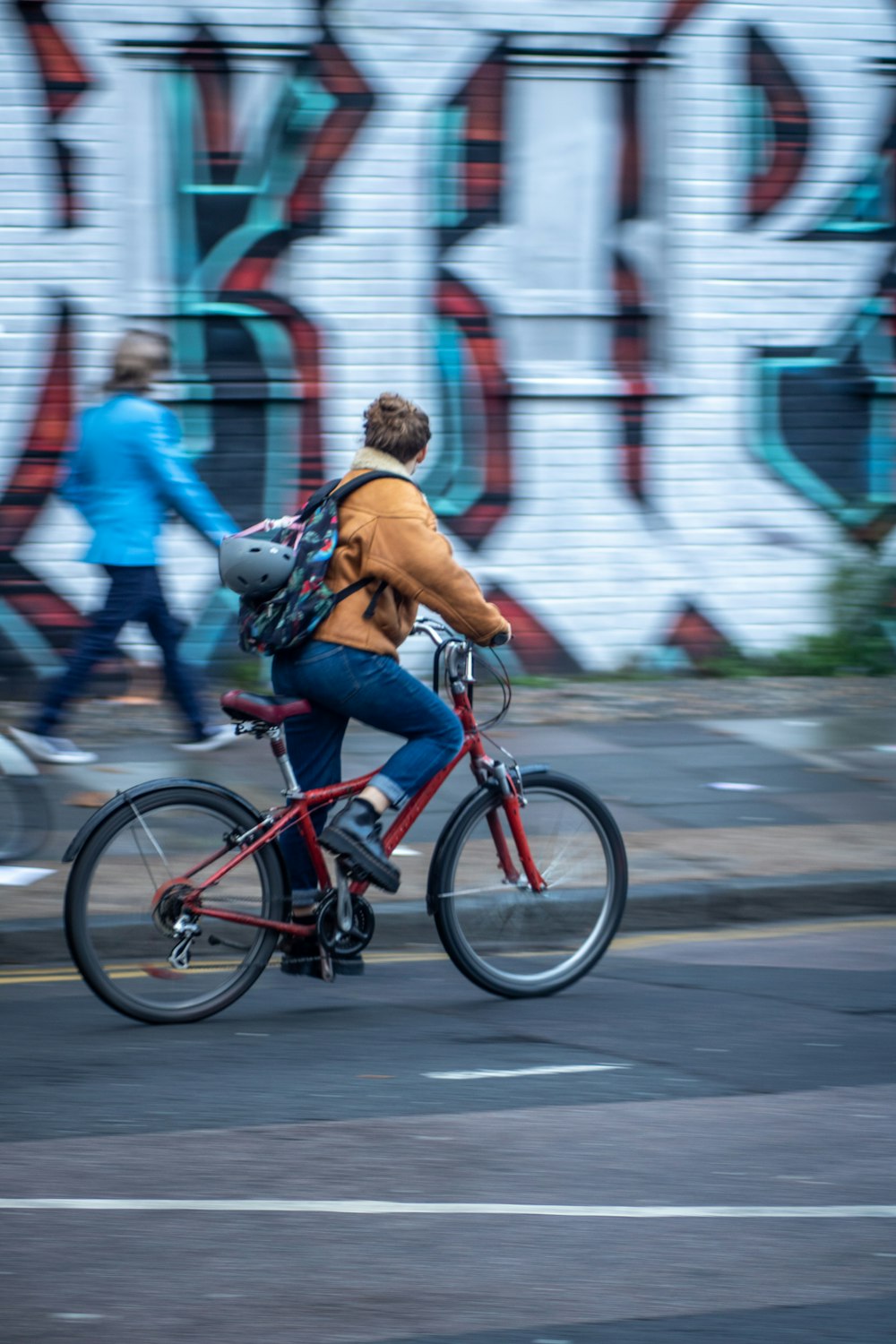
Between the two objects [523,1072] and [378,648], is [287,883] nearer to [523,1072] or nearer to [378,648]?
[378,648]

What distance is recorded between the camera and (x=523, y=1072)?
5219 mm

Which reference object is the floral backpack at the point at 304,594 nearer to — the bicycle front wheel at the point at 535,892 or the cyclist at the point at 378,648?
the cyclist at the point at 378,648

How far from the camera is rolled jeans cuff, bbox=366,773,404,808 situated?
574 cm

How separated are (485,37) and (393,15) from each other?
1.98 ft

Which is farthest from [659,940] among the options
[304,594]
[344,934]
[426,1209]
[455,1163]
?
[426,1209]

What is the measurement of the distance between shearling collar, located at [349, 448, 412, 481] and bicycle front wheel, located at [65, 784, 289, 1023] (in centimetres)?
103

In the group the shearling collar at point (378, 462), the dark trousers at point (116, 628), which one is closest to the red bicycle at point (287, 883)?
the shearling collar at point (378, 462)

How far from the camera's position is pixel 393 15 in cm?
1184

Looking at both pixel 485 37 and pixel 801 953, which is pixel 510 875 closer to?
pixel 801 953

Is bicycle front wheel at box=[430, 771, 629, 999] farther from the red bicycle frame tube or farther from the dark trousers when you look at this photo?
the dark trousers

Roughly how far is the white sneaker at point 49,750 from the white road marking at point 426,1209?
526cm

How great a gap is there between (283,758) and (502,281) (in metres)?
7.11

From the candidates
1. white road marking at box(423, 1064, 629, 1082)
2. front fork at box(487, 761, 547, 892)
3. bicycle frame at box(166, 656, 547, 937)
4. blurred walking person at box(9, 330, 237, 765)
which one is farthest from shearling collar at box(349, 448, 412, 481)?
blurred walking person at box(9, 330, 237, 765)

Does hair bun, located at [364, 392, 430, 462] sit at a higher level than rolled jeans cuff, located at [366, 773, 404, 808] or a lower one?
higher
